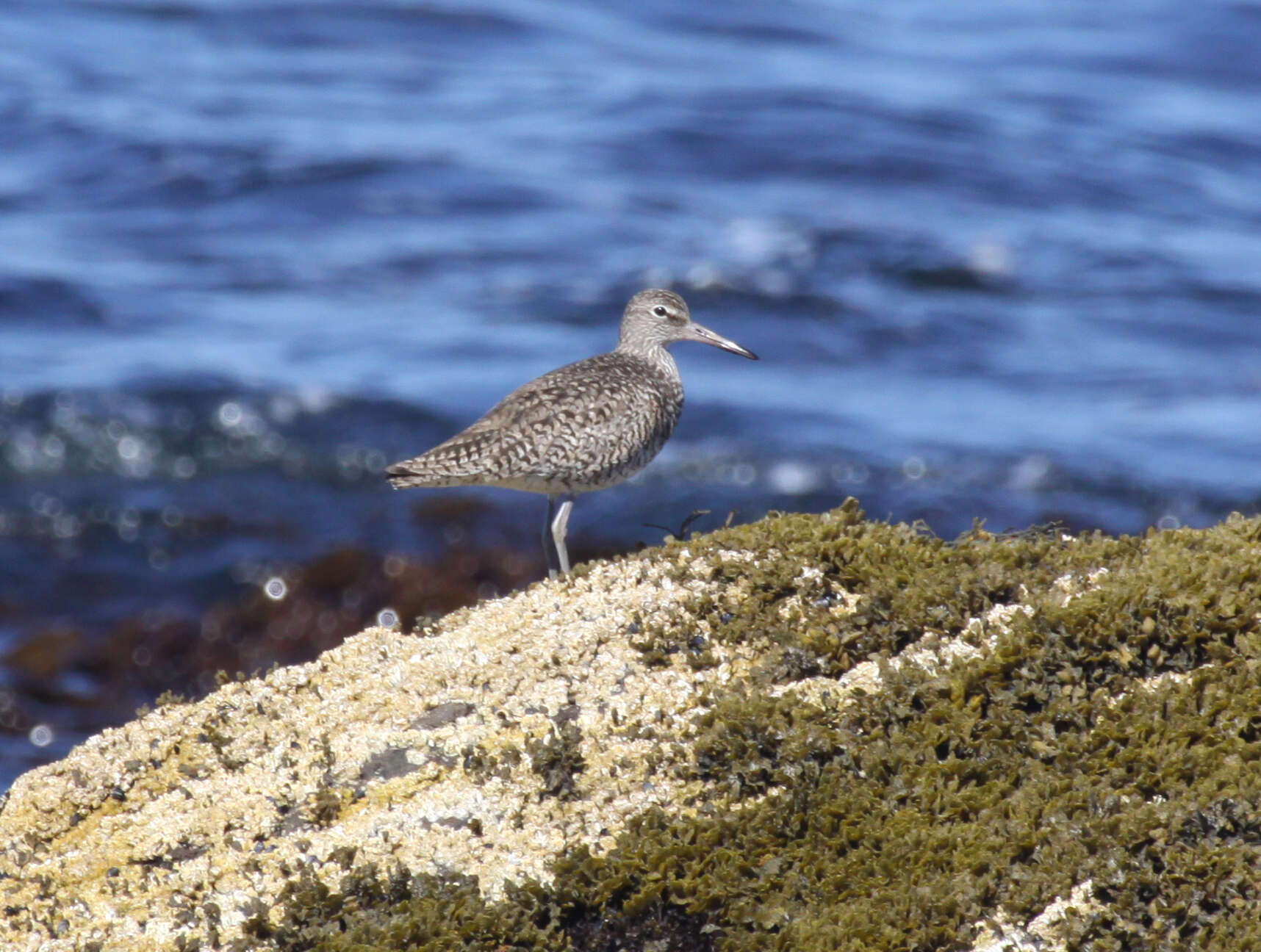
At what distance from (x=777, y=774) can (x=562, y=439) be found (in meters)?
3.73

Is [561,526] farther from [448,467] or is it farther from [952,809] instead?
[952,809]

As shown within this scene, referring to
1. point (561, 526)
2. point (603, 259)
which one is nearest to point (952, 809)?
point (561, 526)

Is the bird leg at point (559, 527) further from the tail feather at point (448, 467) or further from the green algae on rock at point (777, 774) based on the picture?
the green algae on rock at point (777, 774)

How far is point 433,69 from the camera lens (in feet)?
72.9

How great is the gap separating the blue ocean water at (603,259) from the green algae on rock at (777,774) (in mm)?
5370

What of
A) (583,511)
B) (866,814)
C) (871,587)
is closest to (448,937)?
(866,814)

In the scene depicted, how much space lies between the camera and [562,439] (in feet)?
23.9

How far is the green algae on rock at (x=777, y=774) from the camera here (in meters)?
3.46

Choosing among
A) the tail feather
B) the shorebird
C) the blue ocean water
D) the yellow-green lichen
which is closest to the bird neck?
the shorebird

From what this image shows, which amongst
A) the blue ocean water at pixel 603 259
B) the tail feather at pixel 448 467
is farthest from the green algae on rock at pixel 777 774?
the blue ocean water at pixel 603 259

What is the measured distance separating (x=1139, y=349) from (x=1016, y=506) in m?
4.17

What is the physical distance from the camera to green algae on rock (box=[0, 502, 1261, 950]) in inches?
136

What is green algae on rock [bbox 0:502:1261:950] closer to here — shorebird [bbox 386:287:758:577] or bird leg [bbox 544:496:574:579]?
shorebird [bbox 386:287:758:577]

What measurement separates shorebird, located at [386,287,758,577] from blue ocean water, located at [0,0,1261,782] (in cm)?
363
